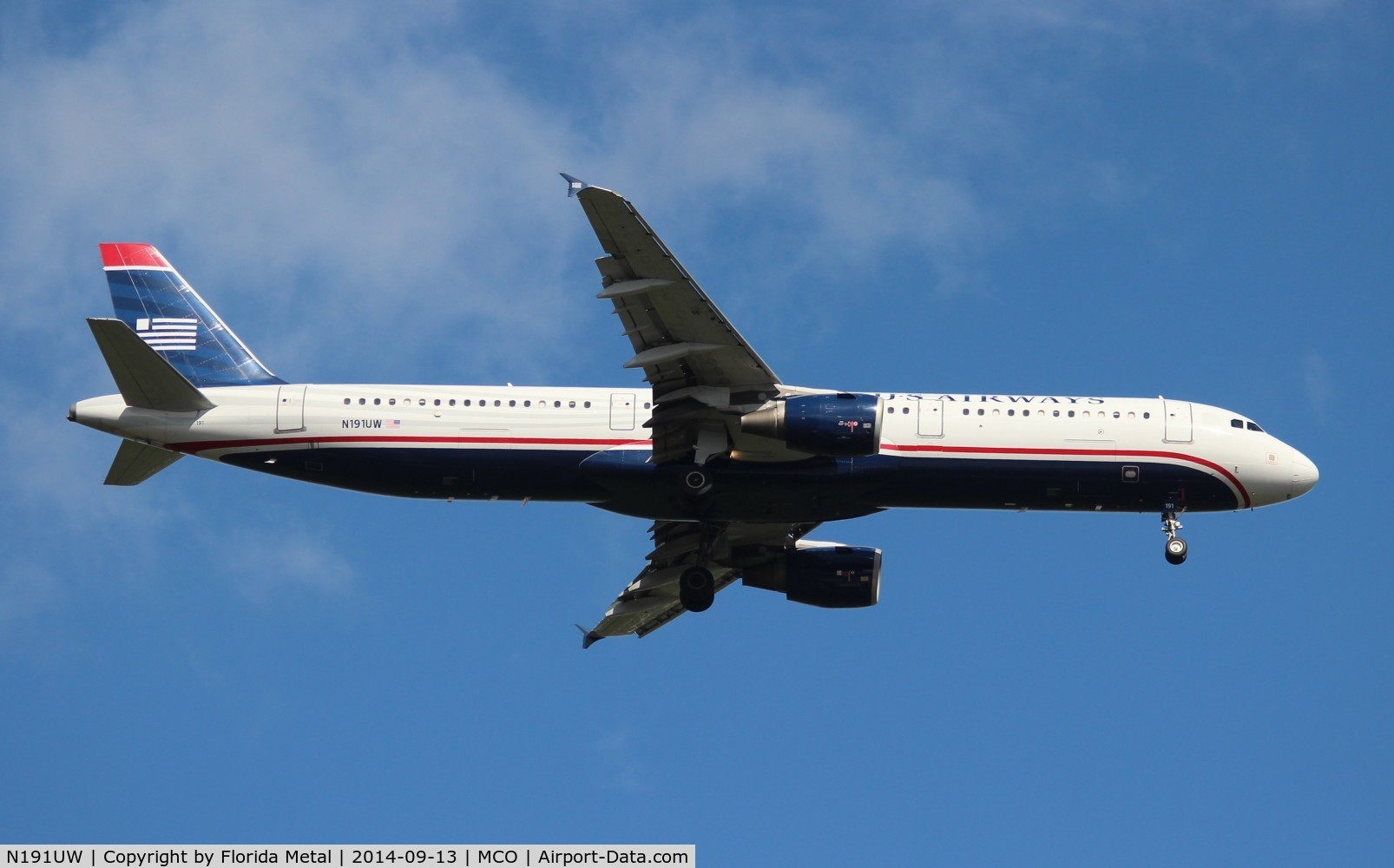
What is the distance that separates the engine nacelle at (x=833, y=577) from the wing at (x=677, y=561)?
649mm

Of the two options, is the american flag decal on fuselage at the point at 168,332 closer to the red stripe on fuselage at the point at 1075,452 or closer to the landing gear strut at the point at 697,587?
the landing gear strut at the point at 697,587

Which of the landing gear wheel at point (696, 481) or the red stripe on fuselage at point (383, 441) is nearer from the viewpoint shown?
the landing gear wheel at point (696, 481)

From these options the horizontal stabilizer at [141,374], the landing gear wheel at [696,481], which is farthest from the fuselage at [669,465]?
the horizontal stabilizer at [141,374]

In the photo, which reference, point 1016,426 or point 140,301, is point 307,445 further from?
point 1016,426

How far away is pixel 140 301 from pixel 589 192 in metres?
17.4

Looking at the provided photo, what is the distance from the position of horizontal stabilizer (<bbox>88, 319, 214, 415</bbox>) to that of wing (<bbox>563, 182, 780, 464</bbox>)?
1230cm

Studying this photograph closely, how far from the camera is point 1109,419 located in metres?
51.3

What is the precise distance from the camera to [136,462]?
51625 mm

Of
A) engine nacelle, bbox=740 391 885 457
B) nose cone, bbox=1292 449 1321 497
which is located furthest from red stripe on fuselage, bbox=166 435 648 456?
nose cone, bbox=1292 449 1321 497

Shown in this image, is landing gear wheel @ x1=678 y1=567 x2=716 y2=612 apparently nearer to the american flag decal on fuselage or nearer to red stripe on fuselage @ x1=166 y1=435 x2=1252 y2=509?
red stripe on fuselage @ x1=166 y1=435 x2=1252 y2=509

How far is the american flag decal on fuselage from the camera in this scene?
2122 inches

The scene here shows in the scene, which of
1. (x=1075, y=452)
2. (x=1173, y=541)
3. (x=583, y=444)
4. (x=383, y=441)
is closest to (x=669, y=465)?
(x=583, y=444)

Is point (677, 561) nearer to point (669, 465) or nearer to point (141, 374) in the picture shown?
point (669, 465)

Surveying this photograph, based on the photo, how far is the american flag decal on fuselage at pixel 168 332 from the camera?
177 feet
